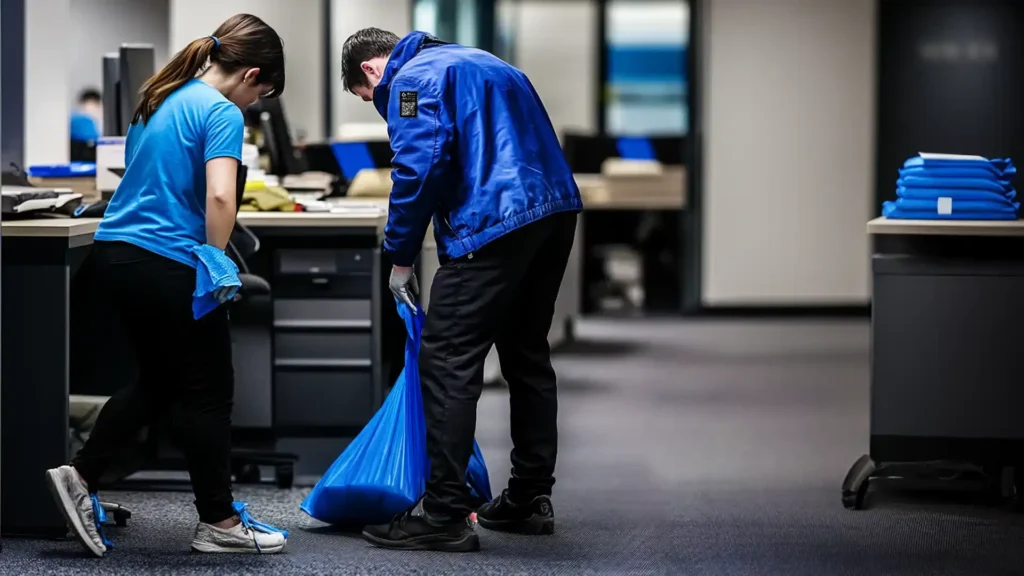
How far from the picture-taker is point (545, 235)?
10.4 ft

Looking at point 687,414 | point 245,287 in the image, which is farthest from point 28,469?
point 687,414

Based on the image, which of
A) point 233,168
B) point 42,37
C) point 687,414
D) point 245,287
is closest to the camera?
point 233,168

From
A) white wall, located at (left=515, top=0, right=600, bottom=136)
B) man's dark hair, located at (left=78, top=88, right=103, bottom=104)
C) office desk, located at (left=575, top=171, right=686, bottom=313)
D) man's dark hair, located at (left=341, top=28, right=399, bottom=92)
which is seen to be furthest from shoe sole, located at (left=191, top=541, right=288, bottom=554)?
white wall, located at (left=515, top=0, right=600, bottom=136)

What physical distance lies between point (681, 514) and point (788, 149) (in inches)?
248

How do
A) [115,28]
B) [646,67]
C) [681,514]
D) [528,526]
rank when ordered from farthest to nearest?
[646,67]
[115,28]
[681,514]
[528,526]

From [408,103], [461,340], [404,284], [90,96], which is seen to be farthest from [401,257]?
[90,96]

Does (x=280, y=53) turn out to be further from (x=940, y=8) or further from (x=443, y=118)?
(x=940, y=8)

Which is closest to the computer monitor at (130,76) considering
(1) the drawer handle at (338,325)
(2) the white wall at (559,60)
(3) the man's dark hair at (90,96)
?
(1) the drawer handle at (338,325)

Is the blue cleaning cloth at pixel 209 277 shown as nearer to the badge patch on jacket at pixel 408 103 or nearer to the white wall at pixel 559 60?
the badge patch on jacket at pixel 408 103

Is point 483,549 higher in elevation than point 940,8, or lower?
lower

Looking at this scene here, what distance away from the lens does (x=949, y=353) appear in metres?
3.79

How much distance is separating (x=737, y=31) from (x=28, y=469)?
7207 millimetres

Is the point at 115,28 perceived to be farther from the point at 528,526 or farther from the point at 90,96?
the point at 528,526

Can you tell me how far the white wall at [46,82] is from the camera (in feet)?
15.5
